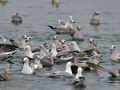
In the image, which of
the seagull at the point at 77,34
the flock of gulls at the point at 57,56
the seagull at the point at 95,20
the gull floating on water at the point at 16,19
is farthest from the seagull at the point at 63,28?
Result: the gull floating on water at the point at 16,19

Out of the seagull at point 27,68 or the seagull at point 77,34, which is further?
the seagull at point 77,34

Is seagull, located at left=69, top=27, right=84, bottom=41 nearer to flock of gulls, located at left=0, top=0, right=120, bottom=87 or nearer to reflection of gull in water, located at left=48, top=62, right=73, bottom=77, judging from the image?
flock of gulls, located at left=0, top=0, right=120, bottom=87

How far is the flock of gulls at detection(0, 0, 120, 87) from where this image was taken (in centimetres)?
3472

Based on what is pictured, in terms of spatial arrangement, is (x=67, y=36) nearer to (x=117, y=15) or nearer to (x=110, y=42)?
(x=110, y=42)

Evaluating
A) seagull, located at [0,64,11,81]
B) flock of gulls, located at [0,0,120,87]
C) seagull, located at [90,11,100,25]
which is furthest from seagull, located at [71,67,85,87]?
seagull, located at [90,11,100,25]

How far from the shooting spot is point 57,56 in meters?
38.8

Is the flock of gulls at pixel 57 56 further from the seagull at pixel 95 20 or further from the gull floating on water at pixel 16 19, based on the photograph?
the seagull at pixel 95 20

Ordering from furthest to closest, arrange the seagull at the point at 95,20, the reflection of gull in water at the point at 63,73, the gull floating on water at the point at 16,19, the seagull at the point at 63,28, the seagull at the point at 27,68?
the seagull at the point at 95,20 < the gull floating on water at the point at 16,19 < the seagull at the point at 63,28 < the seagull at the point at 27,68 < the reflection of gull in water at the point at 63,73

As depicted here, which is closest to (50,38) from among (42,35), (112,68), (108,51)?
(42,35)

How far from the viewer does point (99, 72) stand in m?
35.6

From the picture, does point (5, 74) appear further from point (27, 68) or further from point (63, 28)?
point (63, 28)

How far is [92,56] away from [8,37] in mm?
7694

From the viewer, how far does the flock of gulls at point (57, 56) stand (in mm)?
34719

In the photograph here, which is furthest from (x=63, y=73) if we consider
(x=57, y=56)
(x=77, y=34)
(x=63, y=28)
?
(x=63, y=28)
